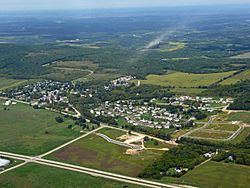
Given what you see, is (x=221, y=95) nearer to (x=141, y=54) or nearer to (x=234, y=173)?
(x=234, y=173)

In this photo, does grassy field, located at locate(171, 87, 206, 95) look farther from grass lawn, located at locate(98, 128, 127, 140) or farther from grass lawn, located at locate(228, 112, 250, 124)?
grass lawn, located at locate(98, 128, 127, 140)

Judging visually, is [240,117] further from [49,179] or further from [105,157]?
[49,179]

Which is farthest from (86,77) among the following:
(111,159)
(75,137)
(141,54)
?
(111,159)

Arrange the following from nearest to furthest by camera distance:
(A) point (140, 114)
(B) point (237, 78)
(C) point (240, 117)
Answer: (C) point (240, 117) → (A) point (140, 114) → (B) point (237, 78)

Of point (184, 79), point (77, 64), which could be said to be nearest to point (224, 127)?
point (184, 79)

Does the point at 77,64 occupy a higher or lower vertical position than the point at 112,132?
lower

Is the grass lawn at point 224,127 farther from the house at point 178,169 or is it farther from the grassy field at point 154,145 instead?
the house at point 178,169

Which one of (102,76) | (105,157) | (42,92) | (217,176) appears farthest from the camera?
(102,76)
